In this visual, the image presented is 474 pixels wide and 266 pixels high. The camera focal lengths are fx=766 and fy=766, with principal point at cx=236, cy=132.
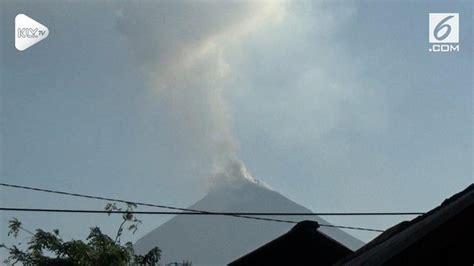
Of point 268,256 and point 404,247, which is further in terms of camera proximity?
point 268,256

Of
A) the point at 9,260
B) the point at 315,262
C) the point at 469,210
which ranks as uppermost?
the point at 9,260

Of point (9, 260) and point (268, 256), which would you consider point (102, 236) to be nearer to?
point (9, 260)

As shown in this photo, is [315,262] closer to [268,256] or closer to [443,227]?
[268,256]

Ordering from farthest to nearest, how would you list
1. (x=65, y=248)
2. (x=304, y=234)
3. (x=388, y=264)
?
(x=65, y=248) < (x=304, y=234) < (x=388, y=264)

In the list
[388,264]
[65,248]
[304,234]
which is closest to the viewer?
[388,264]

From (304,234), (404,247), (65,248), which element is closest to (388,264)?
(404,247)

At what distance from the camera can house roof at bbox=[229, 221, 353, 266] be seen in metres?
24.9

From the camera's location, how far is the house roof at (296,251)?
81.7ft

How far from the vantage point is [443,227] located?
8.80 metres

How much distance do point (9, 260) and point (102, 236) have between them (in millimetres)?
5272

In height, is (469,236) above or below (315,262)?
below

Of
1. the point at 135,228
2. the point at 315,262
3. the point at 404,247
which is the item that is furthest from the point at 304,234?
the point at 135,228

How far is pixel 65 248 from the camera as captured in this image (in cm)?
4253

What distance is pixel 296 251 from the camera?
25.0 metres
